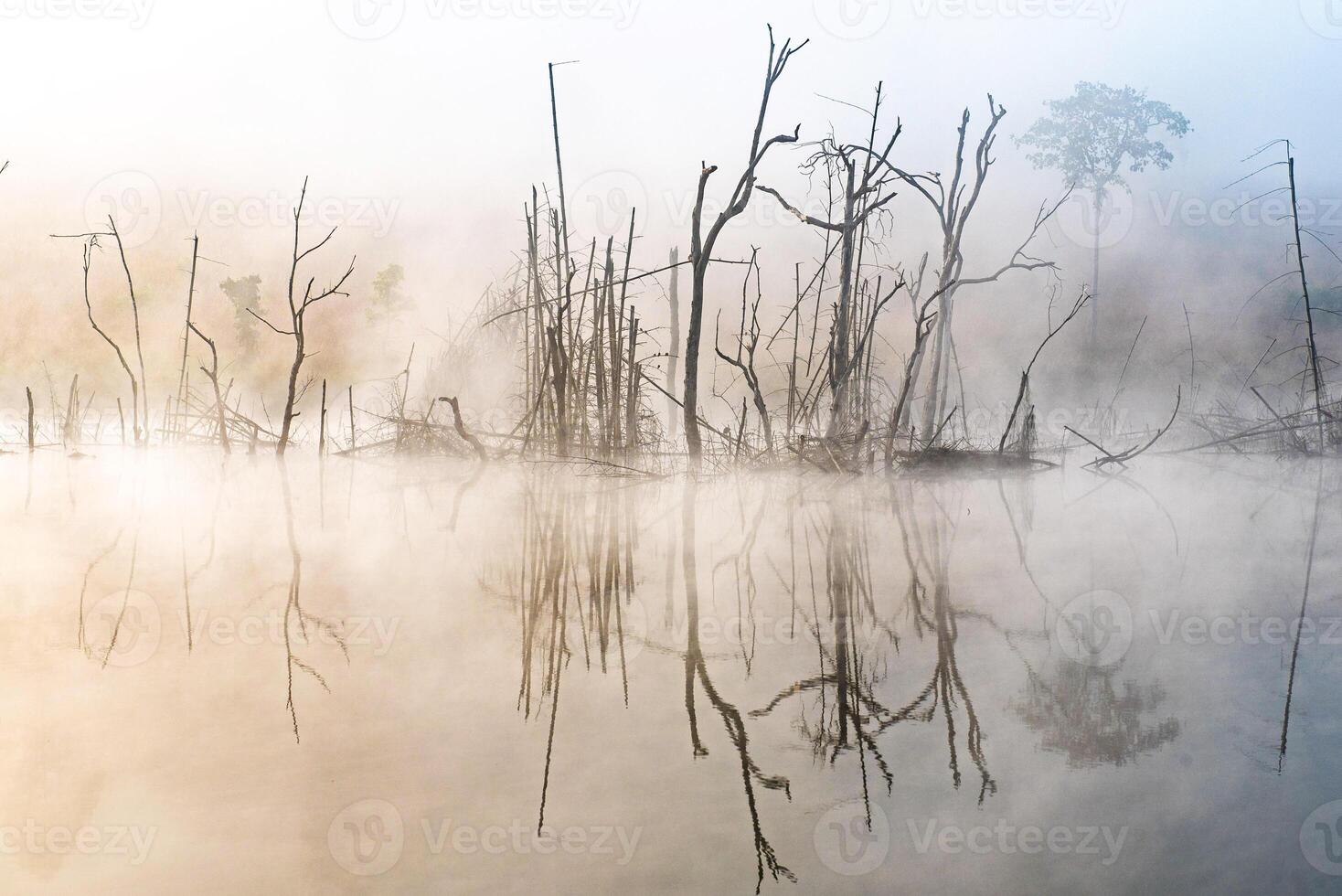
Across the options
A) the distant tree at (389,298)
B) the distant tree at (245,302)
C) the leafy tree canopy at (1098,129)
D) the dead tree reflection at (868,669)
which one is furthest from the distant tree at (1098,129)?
the dead tree reflection at (868,669)

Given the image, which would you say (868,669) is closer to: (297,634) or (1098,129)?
(297,634)

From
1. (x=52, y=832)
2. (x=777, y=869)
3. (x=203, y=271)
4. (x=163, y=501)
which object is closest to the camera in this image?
(x=777, y=869)

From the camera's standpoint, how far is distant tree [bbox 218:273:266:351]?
666 inches

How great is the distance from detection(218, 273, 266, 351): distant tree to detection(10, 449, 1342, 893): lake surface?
46.1 feet

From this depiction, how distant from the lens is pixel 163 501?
496cm

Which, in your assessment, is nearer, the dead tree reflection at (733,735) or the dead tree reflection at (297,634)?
the dead tree reflection at (733,735)

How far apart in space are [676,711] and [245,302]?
1664cm

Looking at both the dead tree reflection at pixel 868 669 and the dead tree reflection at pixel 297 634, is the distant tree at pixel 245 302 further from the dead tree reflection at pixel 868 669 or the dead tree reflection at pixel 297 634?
the dead tree reflection at pixel 868 669

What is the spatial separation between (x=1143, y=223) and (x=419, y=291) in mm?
12493

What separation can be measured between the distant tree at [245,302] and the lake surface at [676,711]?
553 inches

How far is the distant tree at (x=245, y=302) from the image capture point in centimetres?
1691

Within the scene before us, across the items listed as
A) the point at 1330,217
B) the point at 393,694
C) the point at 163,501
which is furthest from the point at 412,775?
the point at 1330,217

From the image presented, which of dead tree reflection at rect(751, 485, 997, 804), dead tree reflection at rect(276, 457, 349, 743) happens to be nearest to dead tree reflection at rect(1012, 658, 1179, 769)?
dead tree reflection at rect(751, 485, 997, 804)

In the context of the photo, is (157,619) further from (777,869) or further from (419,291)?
(419,291)
